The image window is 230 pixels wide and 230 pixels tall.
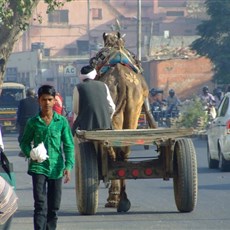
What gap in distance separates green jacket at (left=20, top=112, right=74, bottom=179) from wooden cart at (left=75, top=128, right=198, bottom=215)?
2600 millimetres

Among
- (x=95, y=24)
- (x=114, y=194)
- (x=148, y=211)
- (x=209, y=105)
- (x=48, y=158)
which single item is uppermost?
(x=48, y=158)

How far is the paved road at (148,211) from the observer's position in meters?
14.4

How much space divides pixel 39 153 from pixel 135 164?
386 cm

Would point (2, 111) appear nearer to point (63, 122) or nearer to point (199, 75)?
point (199, 75)

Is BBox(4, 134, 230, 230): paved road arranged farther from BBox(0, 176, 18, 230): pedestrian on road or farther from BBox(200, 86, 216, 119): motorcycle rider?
BBox(200, 86, 216, 119): motorcycle rider

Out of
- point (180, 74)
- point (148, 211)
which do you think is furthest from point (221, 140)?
point (180, 74)

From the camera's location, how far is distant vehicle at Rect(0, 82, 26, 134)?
52.1m

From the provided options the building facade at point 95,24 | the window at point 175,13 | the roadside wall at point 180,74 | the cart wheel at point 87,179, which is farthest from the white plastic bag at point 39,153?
the window at point 175,13

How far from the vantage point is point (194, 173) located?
1549 cm

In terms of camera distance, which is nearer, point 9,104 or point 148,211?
point 148,211

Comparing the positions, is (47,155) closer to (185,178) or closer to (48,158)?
(48,158)

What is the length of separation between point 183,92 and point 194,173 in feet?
201

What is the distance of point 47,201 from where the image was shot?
12461mm

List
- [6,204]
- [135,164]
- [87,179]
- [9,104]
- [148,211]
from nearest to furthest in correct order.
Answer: [6,204] < [87,179] < [135,164] < [148,211] < [9,104]
